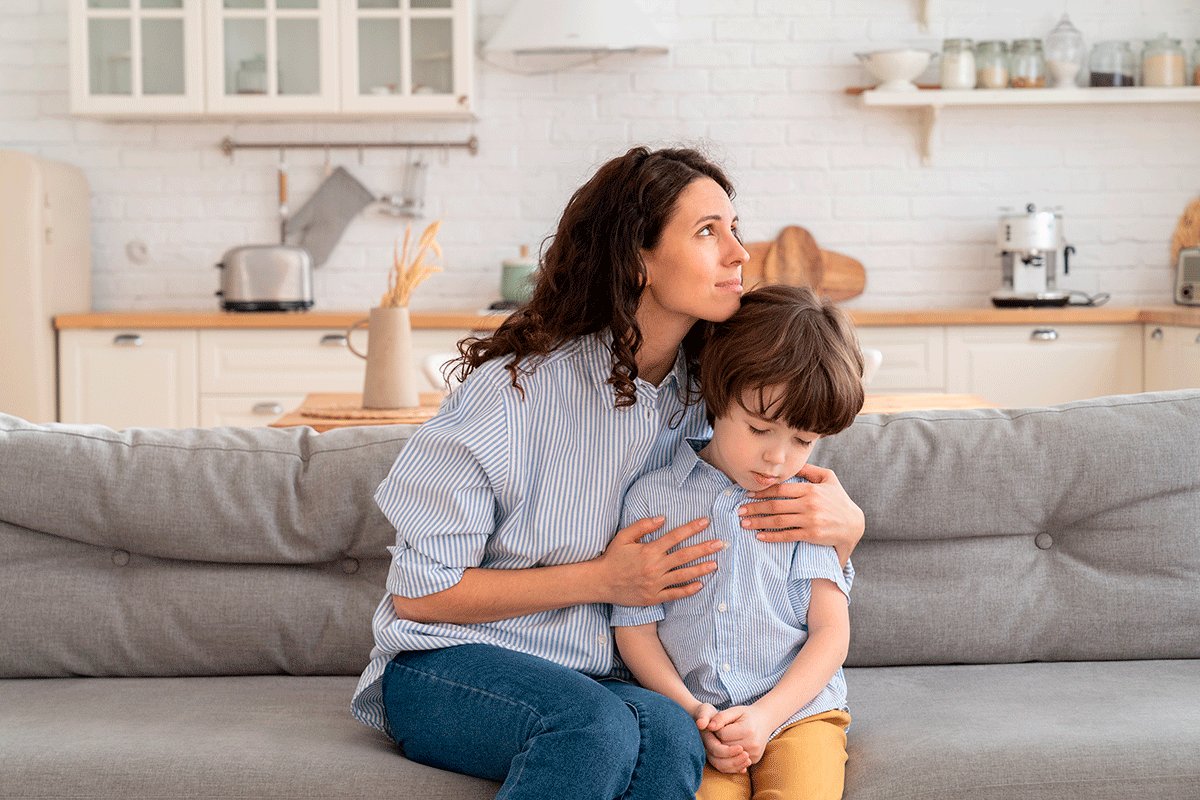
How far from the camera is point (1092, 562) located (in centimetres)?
188

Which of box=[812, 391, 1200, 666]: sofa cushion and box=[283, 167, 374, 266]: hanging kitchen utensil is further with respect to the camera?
box=[283, 167, 374, 266]: hanging kitchen utensil

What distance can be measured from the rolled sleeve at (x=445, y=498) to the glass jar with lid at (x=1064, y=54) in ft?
12.0

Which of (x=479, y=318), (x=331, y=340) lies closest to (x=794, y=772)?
(x=479, y=318)

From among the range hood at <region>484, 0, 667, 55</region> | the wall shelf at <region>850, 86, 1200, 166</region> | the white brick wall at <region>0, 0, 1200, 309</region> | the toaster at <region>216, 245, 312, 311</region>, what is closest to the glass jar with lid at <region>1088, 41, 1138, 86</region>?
the wall shelf at <region>850, 86, 1200, 166</region>

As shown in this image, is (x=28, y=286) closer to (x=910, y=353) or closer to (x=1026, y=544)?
(x=910, y=353)

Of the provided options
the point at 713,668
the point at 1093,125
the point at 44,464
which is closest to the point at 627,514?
the point at 713,668

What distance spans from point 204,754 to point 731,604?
25.5 inches

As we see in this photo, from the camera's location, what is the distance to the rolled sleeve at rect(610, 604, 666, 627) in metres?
1.56

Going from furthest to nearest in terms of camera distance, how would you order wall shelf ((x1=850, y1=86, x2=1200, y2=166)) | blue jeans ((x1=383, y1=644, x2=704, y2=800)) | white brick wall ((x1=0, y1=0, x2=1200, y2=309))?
1. white brick wall ((x1=0, y1=0, x2=1200, y2=309))
2. wall shelf ((x1=850, y1=86, x2=1200, y2=166))
3. blue jeans ((x1=383, y1=644, x2=704, y2=800))

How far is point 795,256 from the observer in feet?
15.6

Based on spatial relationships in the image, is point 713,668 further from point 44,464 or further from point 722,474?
point 44,464

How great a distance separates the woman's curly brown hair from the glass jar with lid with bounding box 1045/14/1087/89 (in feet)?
11.0

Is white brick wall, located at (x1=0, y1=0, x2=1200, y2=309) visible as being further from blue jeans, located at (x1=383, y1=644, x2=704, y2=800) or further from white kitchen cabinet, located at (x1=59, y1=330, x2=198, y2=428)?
blue jeans, located at (x1=383, y1=644, x2=704, y2=800)

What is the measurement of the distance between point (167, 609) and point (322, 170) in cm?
321
